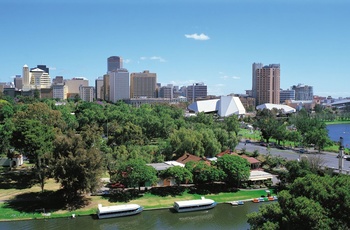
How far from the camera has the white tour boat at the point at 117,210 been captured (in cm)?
2230

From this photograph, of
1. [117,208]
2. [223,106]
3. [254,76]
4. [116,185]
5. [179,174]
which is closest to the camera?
[117,208]

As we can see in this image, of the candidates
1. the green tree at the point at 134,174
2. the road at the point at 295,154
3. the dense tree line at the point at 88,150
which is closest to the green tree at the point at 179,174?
the dense tree line at the point at 88,150

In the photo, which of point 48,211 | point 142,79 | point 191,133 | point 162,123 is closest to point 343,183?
point 48,211

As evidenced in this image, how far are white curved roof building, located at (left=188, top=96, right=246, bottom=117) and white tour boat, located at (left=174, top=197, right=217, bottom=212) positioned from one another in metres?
76.6

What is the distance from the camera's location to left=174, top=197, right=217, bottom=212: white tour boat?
23.7 meters

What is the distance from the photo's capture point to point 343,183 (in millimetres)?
15062

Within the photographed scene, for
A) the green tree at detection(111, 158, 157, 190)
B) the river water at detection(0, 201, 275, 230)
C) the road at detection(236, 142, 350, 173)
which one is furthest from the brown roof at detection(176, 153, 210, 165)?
the road at detection(236, 142, 350, 173)

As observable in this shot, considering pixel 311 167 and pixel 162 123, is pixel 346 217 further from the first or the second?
pixel 162 123

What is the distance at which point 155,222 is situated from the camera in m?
22.0

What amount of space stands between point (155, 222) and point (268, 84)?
121 m

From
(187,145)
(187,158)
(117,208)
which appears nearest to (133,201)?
(117,208)

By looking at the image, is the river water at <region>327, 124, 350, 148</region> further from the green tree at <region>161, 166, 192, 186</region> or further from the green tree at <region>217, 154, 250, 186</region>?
the green tree at <region>161, 166, 192, 186</region>

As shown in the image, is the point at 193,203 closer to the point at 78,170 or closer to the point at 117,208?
the point at 117,208

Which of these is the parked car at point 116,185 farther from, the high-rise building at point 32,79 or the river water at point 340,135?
the high-rise building at point 32,79
